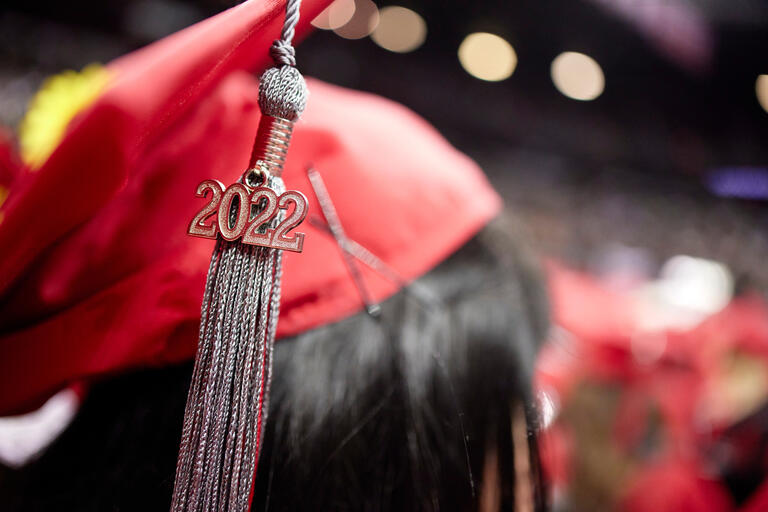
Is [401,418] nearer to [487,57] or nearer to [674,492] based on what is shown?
[487,57]

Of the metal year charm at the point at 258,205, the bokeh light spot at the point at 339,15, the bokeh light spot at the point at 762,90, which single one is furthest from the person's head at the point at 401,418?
the bokeh light spot at the point at 762,90

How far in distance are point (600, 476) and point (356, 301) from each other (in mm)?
1158

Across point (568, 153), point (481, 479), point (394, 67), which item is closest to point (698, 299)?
point (568, 153)

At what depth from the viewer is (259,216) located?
0.28 metres

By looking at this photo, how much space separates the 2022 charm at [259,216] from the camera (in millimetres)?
278

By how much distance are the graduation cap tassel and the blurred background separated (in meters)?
0.12

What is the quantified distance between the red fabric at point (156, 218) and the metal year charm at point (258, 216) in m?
0.06

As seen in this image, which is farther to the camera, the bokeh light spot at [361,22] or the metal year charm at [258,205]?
the bokeh light spot at [361,22]

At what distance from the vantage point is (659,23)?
70 cm

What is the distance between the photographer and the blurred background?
0.69m

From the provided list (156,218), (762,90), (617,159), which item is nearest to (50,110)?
(156,218)

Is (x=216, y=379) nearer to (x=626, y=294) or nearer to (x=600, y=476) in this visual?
(x=600, y=476)

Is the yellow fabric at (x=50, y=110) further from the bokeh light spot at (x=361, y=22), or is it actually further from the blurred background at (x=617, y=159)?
the bokeh light spot at (x=361, y=22)

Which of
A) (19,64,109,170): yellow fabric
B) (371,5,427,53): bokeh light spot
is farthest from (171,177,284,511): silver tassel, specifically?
→ (371,5,427,53): bokeh light spot
